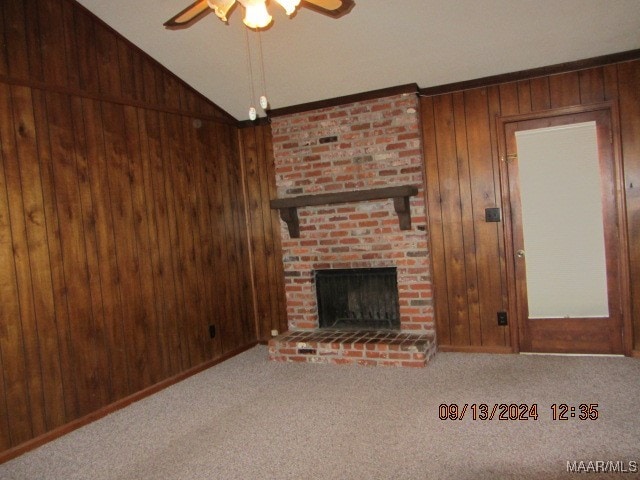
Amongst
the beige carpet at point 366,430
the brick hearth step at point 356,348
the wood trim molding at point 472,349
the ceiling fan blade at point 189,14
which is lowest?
the beige carpet at point 366,430

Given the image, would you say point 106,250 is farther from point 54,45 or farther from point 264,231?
point 264,231

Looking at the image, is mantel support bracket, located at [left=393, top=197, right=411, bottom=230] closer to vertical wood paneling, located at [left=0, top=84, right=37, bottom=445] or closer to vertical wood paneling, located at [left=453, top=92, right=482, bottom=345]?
vertical wood paneling, located at [left=453, top=92, right=482, bottom=345]

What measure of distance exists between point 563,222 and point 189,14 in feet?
9.97

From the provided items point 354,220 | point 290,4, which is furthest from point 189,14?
point 354,220

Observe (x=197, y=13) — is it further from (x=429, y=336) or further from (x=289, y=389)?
(x=429, y=336)

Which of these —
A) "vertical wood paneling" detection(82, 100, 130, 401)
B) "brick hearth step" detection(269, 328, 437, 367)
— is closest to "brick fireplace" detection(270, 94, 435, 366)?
"brick hearth step" detection(269, 328, 437, 367)

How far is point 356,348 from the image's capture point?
3785 millimetres

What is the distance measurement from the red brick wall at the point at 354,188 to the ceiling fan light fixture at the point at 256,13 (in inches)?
84.8

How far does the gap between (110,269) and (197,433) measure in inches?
50.3

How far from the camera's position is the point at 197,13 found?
6.90ft

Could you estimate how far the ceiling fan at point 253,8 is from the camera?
75.4 inches

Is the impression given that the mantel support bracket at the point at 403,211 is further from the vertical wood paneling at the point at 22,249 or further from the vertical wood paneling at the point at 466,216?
the vertical wood paneling at the point at 22,249

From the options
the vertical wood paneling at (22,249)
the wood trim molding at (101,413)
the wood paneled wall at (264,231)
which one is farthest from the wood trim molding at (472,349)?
the vertical wood paneling at (22,249)

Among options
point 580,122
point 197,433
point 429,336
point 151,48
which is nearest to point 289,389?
point 197,433
